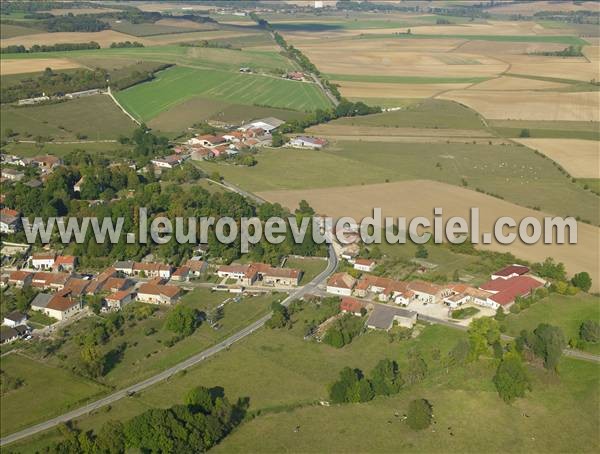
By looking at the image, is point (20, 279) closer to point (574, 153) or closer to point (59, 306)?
point (59, 306)

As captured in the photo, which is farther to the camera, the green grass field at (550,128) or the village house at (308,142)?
the green grass field at (550,128)

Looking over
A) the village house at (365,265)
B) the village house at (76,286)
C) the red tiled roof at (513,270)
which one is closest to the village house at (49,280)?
the village house at (76,286)

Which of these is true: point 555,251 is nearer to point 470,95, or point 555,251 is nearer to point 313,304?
point 313,304

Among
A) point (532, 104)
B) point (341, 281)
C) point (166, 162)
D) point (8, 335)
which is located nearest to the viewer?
point (8, 335)

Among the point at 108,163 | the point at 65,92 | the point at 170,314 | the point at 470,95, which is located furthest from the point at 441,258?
the point at 65,92

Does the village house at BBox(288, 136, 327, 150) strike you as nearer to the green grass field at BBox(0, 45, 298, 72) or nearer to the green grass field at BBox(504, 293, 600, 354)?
the green grass field at BBox(504, 293, 600, 354)

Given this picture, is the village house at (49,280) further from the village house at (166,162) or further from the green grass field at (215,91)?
the green grass field at (215,91)

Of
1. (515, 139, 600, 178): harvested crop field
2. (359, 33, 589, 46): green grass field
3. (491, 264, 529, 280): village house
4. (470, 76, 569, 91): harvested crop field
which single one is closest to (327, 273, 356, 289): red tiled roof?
(491, 264, 529, 280): village house

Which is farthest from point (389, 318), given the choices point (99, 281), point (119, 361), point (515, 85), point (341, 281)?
Result: point (515, 85)
